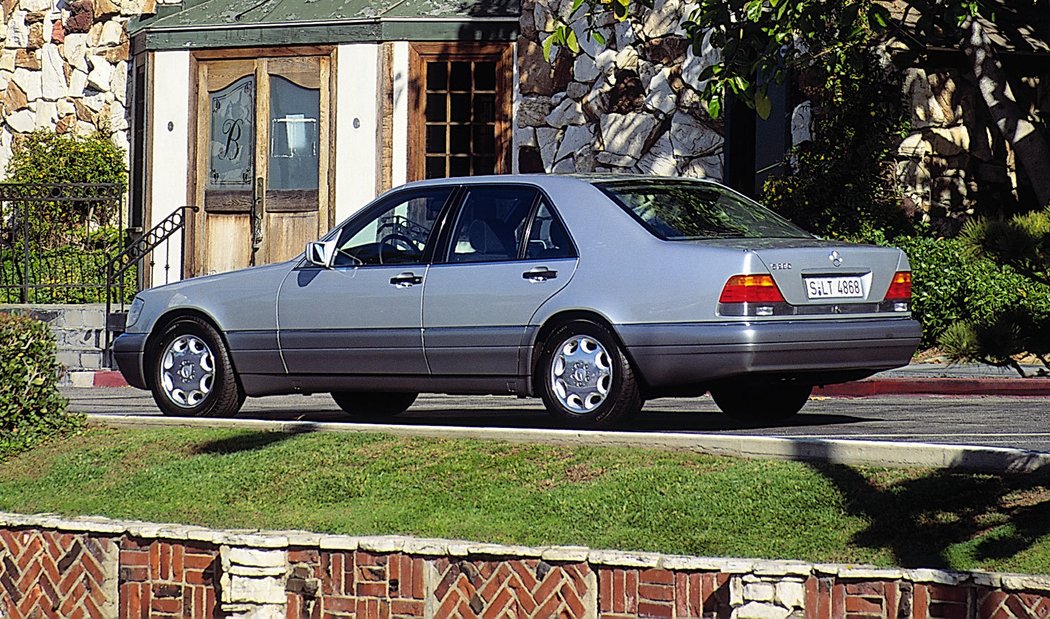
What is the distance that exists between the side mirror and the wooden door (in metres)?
10.1

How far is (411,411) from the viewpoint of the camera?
40.2ft

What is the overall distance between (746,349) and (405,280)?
2.24 metres

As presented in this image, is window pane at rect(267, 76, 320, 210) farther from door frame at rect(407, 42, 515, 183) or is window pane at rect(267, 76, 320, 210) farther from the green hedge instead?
the green hedge

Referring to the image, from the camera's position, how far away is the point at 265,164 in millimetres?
20859

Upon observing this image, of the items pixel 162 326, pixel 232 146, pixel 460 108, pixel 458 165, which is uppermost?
pixel 460 108

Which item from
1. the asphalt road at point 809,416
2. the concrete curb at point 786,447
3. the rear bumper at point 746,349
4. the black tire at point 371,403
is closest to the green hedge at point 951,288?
the asphalt road at point 809,416

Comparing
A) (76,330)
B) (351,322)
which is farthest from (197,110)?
(351,322)

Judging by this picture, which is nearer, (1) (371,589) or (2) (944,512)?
(2) (944,512)

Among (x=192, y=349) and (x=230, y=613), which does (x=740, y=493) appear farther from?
(x=192, y=349)

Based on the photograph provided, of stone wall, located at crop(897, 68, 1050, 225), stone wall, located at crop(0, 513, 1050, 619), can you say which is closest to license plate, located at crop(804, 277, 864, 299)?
stone wall, located at crop(0, 513, 1050, 619)

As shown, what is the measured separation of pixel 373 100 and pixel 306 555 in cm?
1363

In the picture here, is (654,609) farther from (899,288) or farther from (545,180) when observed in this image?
(545,180)

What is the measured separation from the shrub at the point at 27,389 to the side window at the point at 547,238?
9.52 feet

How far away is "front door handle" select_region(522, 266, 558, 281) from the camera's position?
374 inches
